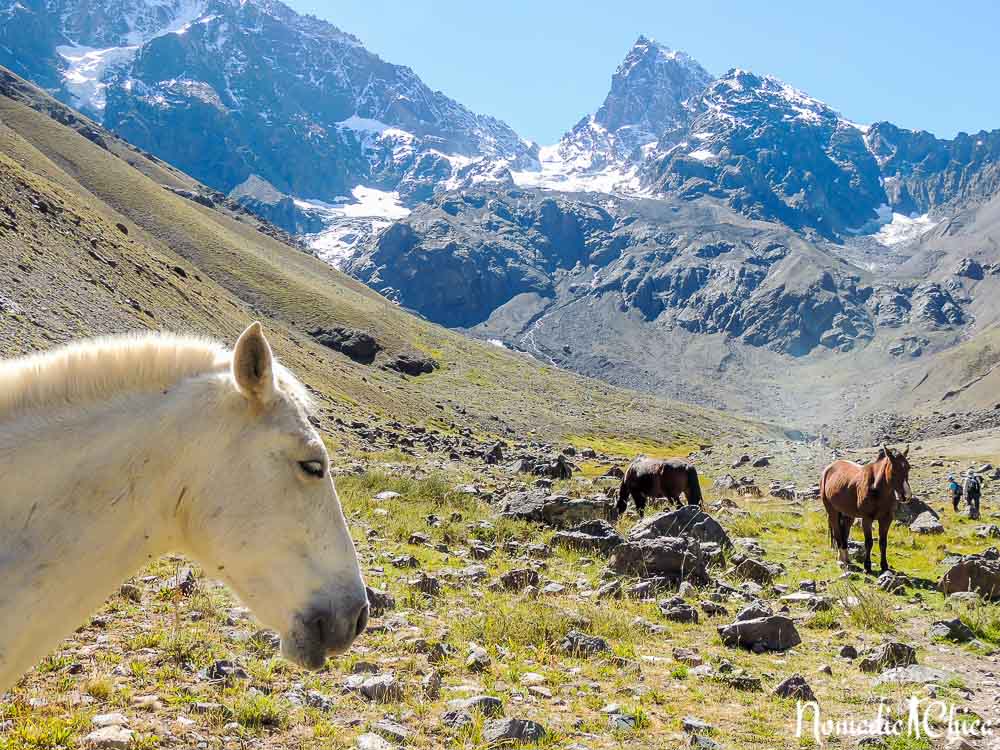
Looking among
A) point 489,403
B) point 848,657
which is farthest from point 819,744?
point 489,403

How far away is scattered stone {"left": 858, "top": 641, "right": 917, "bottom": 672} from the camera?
Result: 834 centimetres

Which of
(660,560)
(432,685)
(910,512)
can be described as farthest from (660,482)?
(432,685)

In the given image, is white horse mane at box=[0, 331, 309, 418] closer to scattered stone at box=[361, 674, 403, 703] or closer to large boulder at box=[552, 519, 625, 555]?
scattered stone at box=[361, 674, 403, 703]

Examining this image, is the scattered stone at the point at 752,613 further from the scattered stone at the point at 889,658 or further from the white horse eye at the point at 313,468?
the white horse eye at the point at 313,468

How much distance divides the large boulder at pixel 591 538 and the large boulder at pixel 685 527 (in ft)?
1.41

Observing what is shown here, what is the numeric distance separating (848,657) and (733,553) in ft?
18.4

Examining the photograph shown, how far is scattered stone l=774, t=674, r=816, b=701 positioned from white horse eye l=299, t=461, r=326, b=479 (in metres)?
6.07

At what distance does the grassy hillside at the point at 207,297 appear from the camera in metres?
48.8

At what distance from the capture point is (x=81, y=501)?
10.2 feet

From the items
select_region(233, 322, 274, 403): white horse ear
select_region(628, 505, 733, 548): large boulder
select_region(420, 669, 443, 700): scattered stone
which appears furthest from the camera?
select_region(628, 505, 733, 548): large boulder

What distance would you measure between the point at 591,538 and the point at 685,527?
6.73 ft

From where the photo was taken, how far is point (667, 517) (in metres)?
14.8

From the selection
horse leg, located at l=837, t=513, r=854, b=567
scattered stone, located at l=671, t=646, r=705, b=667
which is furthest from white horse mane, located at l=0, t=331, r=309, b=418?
horse leg, located at l=837, t=513, r=854, b=567

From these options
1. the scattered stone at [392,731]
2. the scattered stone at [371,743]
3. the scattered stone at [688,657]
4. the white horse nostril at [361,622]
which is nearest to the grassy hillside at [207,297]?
the scattered stone at [392,731]
